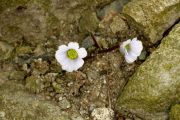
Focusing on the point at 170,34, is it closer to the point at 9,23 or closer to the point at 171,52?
the point at 171,52

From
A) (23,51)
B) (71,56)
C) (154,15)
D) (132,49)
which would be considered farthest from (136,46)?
(23,51)

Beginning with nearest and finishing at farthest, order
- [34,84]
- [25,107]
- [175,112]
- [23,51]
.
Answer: [175,112] < [25,107] < [34,84] < [23,51]

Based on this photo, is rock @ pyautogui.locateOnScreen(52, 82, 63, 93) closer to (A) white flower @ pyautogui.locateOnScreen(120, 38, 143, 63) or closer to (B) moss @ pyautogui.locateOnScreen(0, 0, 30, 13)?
(A) white flower @ pyautogui.locateOnScreen(120, 38, 143, 63)

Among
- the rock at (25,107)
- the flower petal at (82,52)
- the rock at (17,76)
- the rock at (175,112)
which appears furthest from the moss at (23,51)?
the rock at (175,112)

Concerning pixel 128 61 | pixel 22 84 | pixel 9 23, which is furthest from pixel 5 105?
pixel 128 61

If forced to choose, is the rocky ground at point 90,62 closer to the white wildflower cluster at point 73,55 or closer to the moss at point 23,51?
the moss at point 23,51

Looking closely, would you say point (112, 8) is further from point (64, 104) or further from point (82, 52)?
point (64, 104)
